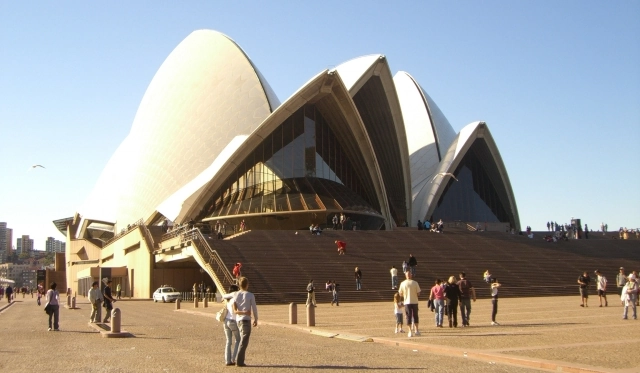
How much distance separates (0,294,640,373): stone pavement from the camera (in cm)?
929

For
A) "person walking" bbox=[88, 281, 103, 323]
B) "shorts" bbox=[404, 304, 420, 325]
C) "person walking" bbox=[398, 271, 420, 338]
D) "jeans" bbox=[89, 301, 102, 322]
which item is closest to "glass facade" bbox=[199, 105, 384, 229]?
"jeans" bbox=[89, 301, 102, 322]

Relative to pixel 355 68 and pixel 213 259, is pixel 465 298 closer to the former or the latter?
pixel 213 259

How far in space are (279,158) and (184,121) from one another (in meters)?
10.8

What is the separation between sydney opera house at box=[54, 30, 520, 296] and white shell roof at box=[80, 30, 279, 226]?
3.2 inches

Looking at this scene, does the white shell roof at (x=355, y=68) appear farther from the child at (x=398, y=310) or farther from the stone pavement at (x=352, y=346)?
the child at (x=398, y=310)

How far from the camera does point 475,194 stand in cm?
5378

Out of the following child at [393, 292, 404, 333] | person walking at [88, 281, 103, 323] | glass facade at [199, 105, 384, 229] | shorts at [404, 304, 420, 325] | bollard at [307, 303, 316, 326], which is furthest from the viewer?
glass facade at [199, 105, 384, 229]

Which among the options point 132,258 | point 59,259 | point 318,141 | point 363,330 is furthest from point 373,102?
point 59,259

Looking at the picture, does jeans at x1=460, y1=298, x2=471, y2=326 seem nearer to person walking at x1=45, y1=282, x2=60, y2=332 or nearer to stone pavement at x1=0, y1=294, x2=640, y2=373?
stone pavement at x1=0, y1=294, x2=640, y2=373

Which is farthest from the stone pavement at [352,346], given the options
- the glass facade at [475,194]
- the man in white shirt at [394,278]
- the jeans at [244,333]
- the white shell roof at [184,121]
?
the glass facade at [475,194]

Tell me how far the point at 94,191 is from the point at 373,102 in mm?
25163

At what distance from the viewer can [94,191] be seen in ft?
195

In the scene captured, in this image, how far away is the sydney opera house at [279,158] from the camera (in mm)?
42438

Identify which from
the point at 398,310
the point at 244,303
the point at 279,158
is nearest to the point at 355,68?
the point at 279,158
